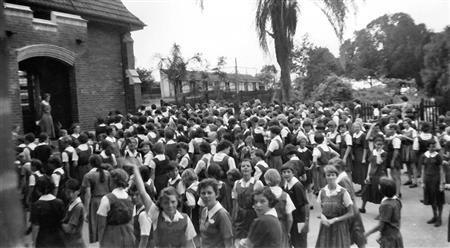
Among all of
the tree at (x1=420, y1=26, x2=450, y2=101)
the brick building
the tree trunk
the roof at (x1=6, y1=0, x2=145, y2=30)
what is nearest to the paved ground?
the tree trunk

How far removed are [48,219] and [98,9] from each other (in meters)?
11.8

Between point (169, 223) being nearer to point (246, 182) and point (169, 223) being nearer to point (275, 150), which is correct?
point (246, 182)

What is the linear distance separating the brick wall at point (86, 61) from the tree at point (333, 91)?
12119 mm

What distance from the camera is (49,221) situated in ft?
15.1

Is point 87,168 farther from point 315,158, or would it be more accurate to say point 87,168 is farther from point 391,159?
point 391,159

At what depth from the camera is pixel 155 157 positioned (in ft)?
22.5

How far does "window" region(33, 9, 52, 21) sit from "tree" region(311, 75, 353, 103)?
48.6 ft

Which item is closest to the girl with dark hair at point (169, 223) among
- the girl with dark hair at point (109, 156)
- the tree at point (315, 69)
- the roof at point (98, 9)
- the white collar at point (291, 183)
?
the white collar at point (291, 183)

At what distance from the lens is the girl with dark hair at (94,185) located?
20.2 feet

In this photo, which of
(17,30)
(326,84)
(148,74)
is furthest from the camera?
(148,74)

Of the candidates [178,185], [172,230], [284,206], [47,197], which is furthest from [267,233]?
[47,197]

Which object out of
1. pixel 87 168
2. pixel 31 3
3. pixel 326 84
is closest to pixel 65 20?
pixel 31 3

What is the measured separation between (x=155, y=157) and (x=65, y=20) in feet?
27.7

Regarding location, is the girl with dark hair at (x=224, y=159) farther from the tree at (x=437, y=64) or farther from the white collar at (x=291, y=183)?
the tree at (x=437, y=64)
